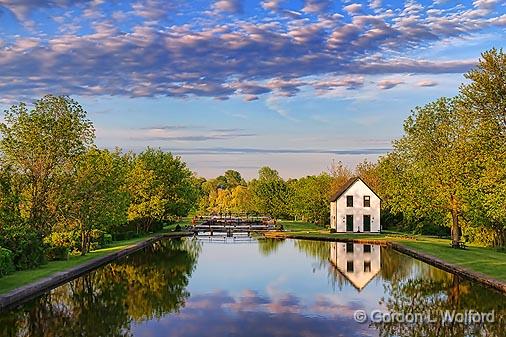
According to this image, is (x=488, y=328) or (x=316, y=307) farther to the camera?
(x=316, y=307)

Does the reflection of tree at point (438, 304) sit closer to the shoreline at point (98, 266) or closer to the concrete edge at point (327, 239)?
the shoreline at point (98, 266)

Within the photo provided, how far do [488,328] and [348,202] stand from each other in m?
46.9

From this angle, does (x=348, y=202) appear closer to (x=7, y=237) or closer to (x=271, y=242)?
(x=271, y=242)

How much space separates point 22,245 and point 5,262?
2.30m

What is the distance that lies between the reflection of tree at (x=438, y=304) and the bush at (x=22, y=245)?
1643 cm

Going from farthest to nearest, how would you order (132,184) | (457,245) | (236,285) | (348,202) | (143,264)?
(348,202) < (132,184) < (457,245) < (143,264) < (236,285)

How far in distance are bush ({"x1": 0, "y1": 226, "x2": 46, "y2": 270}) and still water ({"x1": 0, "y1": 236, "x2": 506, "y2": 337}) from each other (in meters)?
3.03

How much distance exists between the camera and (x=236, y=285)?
26.3 metres

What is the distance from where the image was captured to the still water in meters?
17.5

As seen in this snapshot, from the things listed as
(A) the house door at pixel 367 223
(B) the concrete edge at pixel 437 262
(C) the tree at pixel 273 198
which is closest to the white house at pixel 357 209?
(A) the house door at pixel 367 223

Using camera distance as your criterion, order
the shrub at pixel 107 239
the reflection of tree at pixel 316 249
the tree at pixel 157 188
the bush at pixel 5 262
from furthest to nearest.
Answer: the tree at pixel 157 188 < the shrub at pixel 107 239 < the reflection of tree at pixel 316 249 < the bush at pixel 5 262

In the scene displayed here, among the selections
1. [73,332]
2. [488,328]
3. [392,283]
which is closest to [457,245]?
[392,283]

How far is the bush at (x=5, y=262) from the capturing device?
2403 centimetres

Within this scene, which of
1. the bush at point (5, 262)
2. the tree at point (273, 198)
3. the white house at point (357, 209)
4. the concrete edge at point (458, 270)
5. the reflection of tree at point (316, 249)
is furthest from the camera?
the tree at point (273, 198)
